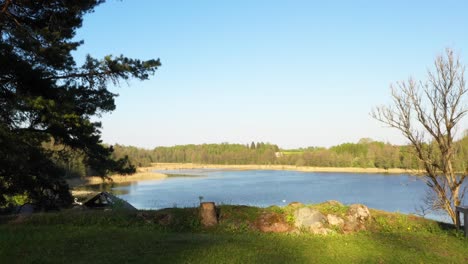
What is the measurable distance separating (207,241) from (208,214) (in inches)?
83.9

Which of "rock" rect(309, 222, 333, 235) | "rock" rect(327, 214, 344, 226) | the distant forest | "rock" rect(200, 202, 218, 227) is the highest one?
the distant forest

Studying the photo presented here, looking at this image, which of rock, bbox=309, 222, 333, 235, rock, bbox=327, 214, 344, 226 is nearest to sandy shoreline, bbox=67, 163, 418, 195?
rock, bbox=327, 214, 344, 226

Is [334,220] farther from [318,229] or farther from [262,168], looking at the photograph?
[262,168]

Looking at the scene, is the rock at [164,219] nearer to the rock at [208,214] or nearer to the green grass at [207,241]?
the green grass at [207,241]

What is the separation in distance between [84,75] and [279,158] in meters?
163

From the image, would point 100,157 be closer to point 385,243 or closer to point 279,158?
point 385,243

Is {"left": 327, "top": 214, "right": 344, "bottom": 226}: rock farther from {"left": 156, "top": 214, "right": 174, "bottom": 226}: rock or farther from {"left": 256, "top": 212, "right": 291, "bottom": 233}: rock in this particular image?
{"left": 156, "top": 214, "right": 174, "bottom": 226}: rock

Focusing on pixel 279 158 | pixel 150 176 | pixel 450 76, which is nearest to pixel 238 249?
pixel 450 76

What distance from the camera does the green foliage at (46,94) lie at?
39.9 feet

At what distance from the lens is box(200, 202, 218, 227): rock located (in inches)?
418

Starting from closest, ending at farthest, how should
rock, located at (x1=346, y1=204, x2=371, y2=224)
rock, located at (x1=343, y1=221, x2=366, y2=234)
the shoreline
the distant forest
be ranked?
1. rock, located at (x1=343, y1=221, x2=366, y2=234)
2. rock, located at (x1=346, y1=204, x2=371, y2=224)
3. the distant forest
4. the shoreline

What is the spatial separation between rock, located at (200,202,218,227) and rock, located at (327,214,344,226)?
2801mm

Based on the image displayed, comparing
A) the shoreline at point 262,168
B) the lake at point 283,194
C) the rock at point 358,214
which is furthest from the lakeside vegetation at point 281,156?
the rock at point 358,214

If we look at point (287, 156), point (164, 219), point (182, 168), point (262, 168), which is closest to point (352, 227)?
point (164, 219)
